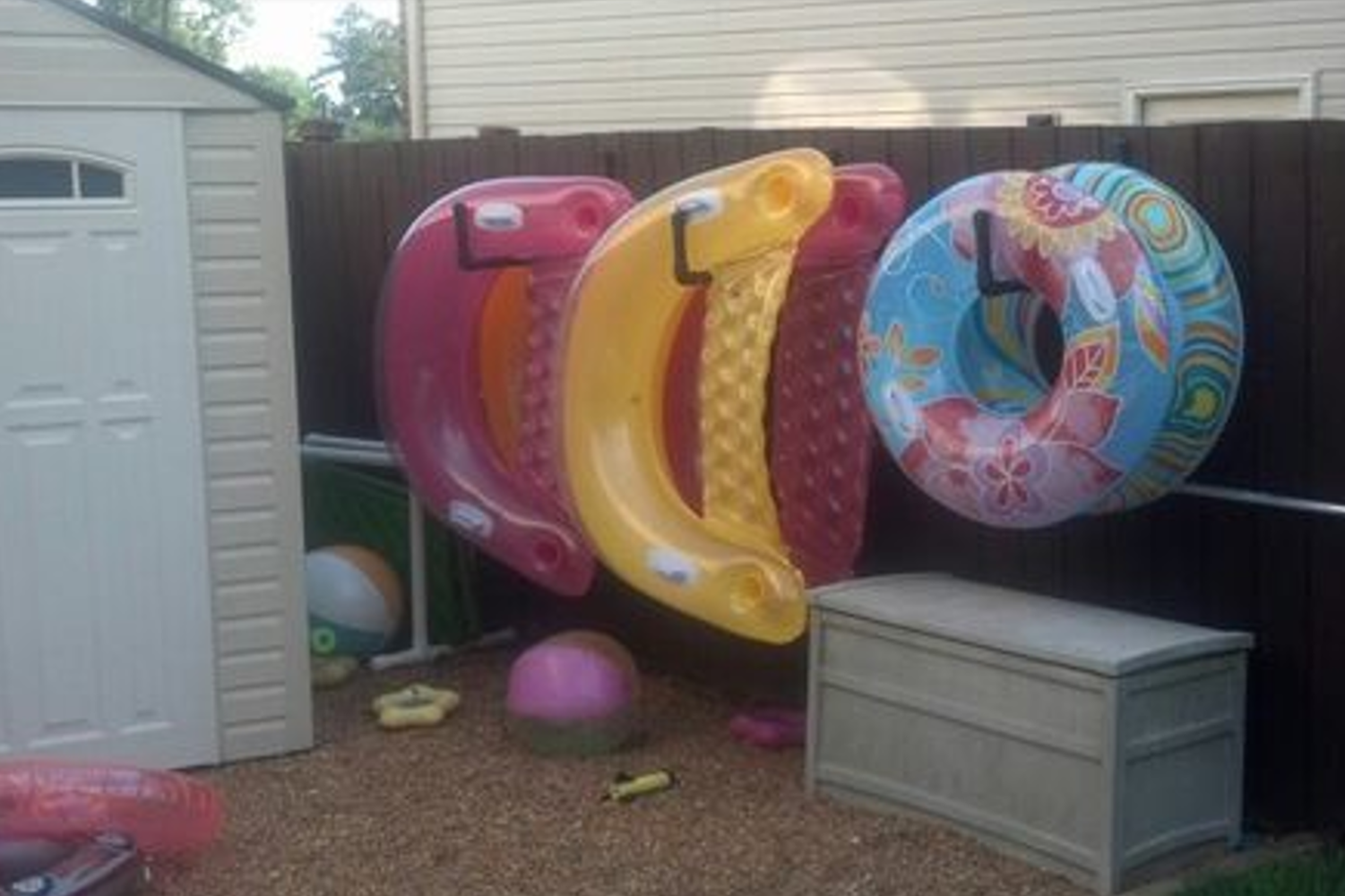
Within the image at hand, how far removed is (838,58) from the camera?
12992mm

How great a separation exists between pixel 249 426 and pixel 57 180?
0.94m

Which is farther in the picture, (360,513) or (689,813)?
(360,513)

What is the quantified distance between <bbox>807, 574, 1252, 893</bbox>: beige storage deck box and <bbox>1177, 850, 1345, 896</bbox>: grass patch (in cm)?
16

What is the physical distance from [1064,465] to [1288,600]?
81cm

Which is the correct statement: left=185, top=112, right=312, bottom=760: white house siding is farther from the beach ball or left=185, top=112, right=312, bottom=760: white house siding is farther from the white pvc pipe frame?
the beach ball

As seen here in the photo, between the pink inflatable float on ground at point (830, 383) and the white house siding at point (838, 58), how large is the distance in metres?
5.22

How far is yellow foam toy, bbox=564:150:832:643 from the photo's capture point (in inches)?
238

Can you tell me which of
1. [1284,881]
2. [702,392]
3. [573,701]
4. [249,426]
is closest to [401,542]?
[249,426]

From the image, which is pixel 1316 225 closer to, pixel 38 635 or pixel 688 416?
pixel 688 416

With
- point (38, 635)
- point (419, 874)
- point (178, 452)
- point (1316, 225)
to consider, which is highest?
point (1316, 225)

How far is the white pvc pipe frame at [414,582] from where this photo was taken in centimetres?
807

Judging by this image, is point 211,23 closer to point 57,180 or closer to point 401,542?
point 401,542

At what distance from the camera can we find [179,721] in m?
6.64

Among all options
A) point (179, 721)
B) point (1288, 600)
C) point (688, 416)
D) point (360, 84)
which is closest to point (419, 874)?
point (179, 721)
